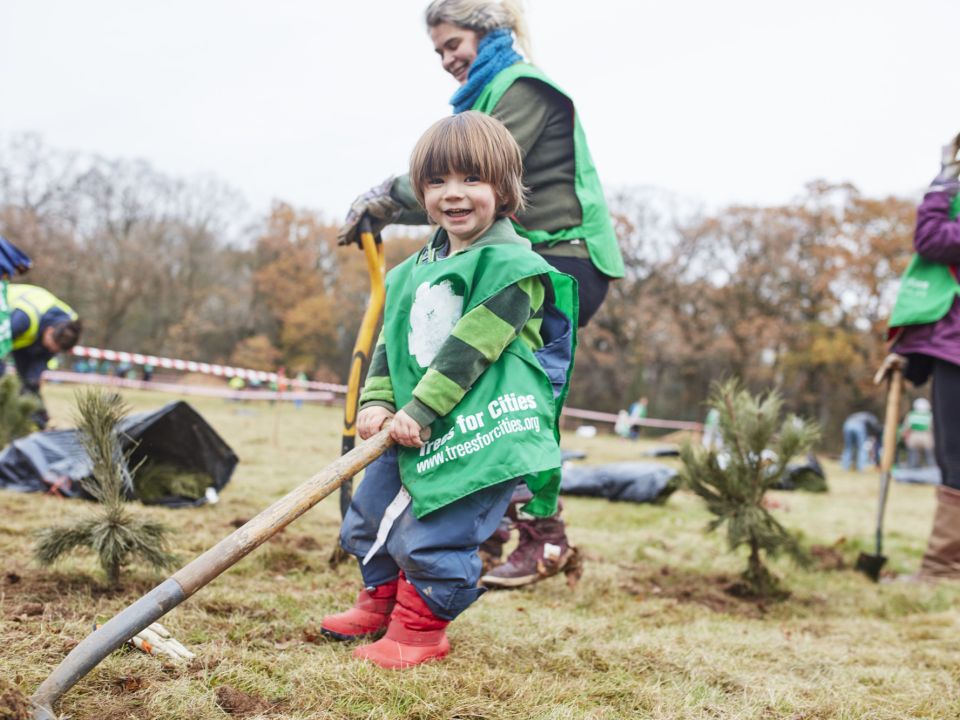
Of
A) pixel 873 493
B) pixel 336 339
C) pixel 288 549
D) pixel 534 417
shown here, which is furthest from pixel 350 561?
pixel 336 339

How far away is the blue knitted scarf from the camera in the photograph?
9.37 ft

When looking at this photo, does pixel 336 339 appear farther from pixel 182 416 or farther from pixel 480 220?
pixel 480 220

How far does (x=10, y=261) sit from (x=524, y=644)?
4638mm

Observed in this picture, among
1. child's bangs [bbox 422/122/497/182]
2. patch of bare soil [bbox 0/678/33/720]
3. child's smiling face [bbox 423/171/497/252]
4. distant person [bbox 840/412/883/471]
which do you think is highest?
child's bangs [bbox 422/122/497/182]

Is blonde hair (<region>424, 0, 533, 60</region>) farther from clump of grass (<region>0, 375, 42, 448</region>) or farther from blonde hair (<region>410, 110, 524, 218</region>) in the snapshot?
clump of grass (<region>0, 375, 42, 448</region>)

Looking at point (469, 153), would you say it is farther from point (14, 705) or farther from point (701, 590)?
point (701, 590)

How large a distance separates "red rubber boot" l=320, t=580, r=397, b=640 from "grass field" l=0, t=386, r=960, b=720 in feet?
0.19

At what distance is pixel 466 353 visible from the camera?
2145 millimetres

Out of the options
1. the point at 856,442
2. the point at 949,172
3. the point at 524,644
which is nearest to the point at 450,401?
the point at 524,644

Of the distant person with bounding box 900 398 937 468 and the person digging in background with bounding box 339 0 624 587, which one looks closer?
the person digging in background with bounding box 339 0 624 587

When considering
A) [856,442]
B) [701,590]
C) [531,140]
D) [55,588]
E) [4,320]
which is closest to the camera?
[55,588]

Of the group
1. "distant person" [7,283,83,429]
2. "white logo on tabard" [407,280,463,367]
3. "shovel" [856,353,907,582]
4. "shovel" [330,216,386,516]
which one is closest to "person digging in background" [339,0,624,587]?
"shovel" [330,216,386,516]

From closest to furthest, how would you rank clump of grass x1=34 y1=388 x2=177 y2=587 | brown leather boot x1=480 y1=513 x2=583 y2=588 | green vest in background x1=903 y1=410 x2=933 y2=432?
1. clump of grass x1=34 y1=388 x2=177 y2=587
2. brown leather boot x1=480 y1=513 x2=583 y2=588
3. green vest in background x1=903 y1=410 x2=933 y2=432

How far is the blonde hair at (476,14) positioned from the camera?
2.89m
